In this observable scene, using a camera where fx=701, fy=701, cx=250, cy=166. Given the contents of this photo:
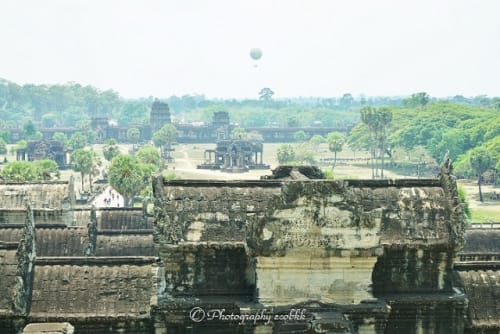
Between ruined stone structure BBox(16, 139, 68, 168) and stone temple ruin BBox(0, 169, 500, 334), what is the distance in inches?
3444

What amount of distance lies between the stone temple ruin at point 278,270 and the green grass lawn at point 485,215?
4493 centimetres

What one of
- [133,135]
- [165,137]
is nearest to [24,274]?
[165,137]

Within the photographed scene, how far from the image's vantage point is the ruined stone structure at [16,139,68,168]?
323 ft

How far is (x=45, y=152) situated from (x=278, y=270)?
3580 inches

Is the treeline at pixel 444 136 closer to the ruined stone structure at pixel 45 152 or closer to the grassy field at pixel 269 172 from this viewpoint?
the grassy field at pixel 269 172

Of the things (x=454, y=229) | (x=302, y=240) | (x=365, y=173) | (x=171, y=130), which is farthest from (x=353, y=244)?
(x=171, y=130)

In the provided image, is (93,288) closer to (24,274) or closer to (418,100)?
(24,274)

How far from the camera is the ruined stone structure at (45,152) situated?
323ft

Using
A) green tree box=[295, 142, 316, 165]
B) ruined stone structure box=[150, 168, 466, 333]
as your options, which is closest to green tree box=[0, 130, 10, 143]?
green tree box=[295, 142, 316, 165]

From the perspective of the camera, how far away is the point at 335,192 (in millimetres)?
12680

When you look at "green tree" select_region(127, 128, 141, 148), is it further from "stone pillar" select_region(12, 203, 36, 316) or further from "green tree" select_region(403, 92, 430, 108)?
"stone pillar" select_region(12, 203, 36, 316)

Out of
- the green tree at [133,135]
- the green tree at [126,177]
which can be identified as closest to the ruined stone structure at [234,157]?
the green tree at [133,135]

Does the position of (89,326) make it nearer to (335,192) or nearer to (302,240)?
(302,240)

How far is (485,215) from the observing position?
200ft
